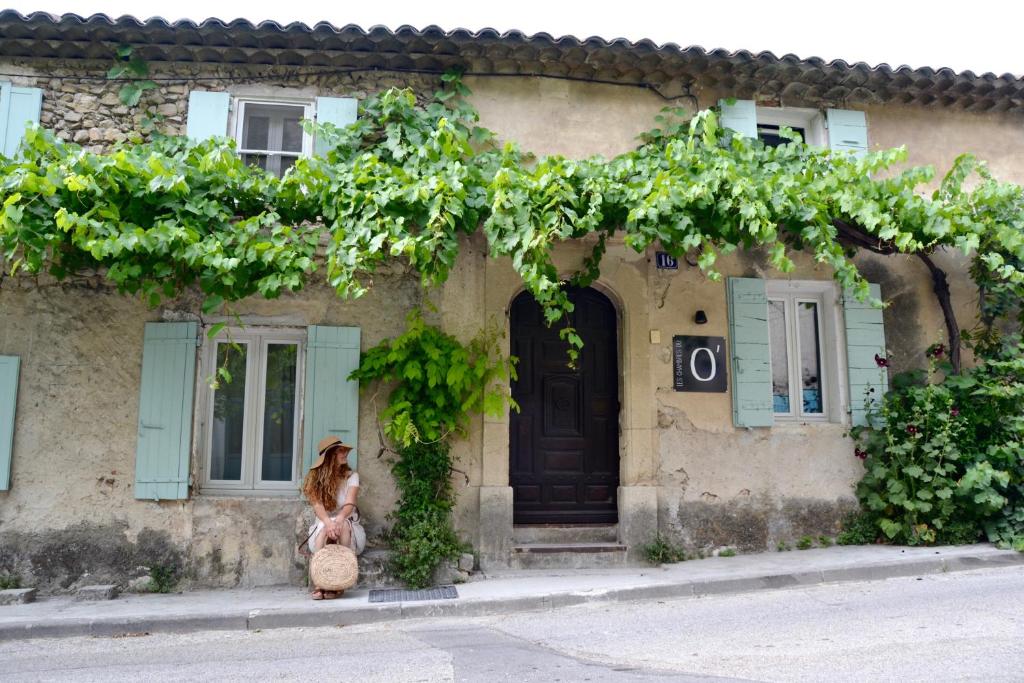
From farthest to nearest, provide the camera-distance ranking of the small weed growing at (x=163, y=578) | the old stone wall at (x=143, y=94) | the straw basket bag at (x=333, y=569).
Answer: the old stone wall at (x=143, y=94) < the small weed growing at (x=163, y=578) < the straw basket bag at (x=333, y=569)

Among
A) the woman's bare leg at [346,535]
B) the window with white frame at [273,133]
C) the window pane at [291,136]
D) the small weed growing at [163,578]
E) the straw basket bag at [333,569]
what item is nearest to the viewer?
the straw basket bag at [333,569]

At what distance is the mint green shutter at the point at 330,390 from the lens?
6.93m

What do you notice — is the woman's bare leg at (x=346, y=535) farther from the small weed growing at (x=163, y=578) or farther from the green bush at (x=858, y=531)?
the green bush at (x=858, y=531)

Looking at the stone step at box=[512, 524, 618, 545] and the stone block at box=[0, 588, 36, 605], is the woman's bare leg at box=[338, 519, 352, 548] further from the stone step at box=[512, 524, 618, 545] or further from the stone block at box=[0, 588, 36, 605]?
the stone block at box=[0, 588, 36, 605]

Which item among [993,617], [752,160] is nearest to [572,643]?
[993,617]

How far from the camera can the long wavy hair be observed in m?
6.47

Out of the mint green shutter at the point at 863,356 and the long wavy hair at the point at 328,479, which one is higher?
the mint green shutter at the point at 863,356

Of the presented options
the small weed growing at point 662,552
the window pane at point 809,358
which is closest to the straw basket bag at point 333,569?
the small weed growing at point 662,552

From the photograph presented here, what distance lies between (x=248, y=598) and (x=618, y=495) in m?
3.55

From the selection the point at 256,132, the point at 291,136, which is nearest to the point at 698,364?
the point at 291,136

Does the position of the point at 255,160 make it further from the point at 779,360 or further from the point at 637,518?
the point at 779,360

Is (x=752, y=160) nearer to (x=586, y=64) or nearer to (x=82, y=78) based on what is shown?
(x=586, y=64)

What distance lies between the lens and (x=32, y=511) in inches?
264

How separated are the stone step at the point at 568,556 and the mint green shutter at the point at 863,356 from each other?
2.91m
